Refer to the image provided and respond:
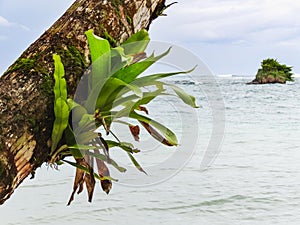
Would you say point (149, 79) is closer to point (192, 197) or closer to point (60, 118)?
point (60, 118)

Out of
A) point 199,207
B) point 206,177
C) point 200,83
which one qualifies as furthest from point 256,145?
point 200,83

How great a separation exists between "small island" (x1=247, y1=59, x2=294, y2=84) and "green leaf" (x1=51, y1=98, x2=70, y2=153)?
22.7m

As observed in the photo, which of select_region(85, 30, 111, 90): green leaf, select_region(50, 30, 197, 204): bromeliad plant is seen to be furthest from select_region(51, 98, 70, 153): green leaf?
select_region(85, 30, 111, 90): green leaf

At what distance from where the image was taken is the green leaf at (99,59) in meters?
1.29

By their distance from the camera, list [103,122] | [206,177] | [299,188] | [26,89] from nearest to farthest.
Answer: [26,89] → [103,122] → [299,188] → [206,177]

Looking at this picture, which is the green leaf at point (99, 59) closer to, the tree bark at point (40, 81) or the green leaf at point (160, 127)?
the tree bark at point (40, 81)

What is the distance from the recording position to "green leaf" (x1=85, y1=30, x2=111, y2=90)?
129 centimetres

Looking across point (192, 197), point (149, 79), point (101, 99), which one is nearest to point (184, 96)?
point (149, 79)

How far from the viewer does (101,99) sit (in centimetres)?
131

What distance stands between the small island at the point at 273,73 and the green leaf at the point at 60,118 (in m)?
22.7

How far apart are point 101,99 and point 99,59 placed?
0.10 m

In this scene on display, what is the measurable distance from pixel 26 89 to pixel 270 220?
17.8 ft

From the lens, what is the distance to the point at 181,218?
20.4 feet

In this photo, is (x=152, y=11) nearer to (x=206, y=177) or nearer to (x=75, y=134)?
(x=75, y=134)
